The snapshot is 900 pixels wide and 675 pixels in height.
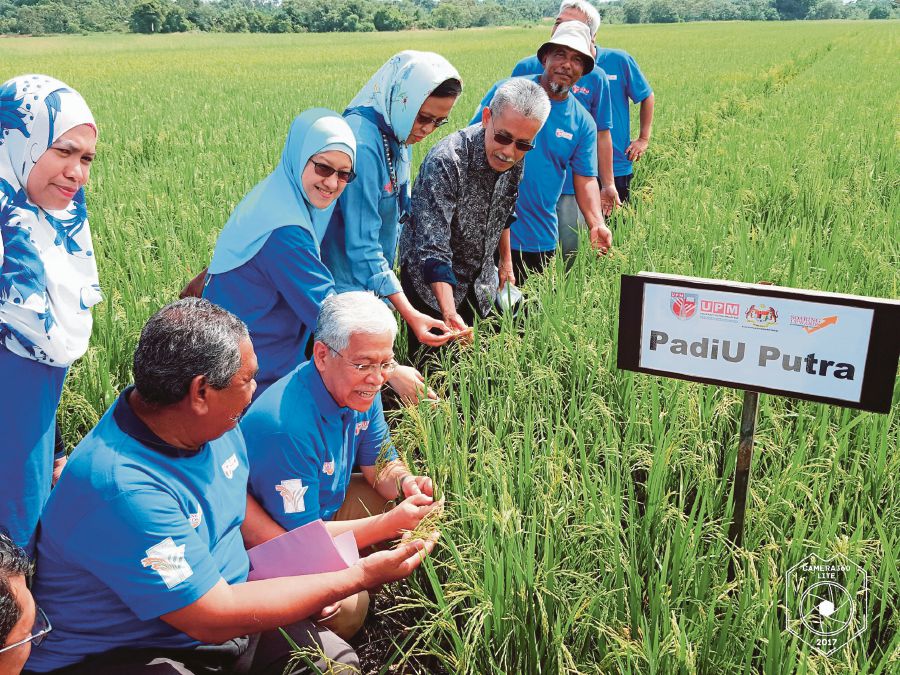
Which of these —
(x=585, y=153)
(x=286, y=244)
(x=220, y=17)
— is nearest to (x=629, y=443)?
(x=286, y=244)

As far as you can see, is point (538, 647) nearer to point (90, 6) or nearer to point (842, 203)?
point (842, 203)

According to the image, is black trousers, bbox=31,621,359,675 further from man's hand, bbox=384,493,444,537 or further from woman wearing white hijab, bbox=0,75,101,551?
woman wearing white hijab, bbox=0,75,101,551

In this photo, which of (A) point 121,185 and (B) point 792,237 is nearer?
(B) point 792,237

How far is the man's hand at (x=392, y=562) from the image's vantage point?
162cm

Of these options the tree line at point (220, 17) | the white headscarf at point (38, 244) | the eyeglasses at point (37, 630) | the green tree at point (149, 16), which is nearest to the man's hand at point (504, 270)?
the white headscarf at point (38, 244)

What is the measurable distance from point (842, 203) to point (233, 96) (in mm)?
11615

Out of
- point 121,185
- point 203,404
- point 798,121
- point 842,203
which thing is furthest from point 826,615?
point 798,121

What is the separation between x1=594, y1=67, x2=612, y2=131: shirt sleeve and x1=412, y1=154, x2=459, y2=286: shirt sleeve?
190cm

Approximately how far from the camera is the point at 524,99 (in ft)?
8.50

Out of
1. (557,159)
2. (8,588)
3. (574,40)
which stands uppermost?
(574,40)

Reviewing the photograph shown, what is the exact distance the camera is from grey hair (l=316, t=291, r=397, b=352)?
6.06 feet

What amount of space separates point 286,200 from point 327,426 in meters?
0.77

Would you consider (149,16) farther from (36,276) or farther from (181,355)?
(181,355)

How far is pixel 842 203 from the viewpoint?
177 inches
